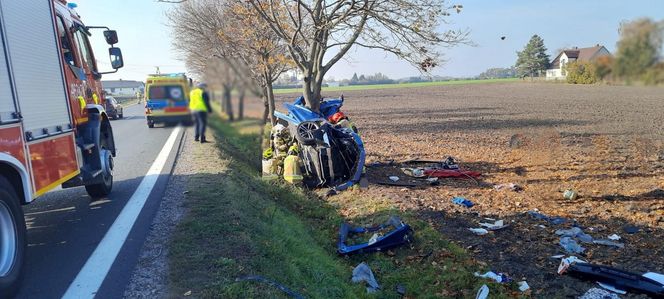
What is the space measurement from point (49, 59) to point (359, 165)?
20.3 ft

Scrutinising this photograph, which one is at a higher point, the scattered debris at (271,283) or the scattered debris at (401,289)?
the scattered debris at (271,283)

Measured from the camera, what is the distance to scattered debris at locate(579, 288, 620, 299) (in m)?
5.33

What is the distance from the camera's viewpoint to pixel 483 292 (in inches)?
216

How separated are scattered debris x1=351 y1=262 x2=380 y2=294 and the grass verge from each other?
10 centimetres

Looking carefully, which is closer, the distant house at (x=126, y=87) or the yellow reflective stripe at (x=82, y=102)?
the distant house at (x=126, y=87)

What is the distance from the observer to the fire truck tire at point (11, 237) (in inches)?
159

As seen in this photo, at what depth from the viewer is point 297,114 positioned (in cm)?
1087

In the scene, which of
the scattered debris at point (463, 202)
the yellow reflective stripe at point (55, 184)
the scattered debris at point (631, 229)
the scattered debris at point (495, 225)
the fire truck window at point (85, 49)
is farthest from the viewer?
the scattered debris at point (463, 202)

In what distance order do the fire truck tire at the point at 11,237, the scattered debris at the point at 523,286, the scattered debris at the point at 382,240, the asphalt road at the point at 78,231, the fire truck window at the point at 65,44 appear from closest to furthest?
the fire truck tire at the point at 11,237
the asphalt road at the point at 78,231
the scattered debris at the point at 523,286
the fire truck window at the point at 65,44
the scattered debris at the point at 382,240

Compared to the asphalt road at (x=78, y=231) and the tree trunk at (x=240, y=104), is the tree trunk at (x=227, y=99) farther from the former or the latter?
the asphalt road at (x=78, y=231)

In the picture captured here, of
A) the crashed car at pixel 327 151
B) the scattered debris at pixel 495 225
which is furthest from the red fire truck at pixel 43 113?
the scattered debris at pixel 495 225

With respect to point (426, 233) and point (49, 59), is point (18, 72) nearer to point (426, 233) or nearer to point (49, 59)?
point (49, 59)

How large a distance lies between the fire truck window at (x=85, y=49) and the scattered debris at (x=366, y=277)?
511 cm

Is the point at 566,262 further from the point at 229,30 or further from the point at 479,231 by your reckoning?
the point at 229,30
